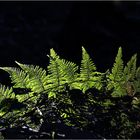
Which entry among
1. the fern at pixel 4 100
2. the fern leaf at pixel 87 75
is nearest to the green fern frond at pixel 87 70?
the fern leaf at pixel 87 75

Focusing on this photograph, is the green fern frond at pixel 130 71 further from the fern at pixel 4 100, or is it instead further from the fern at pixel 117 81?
the fern at pixel 4 100

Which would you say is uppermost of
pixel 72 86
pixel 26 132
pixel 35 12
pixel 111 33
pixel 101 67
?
pixel 35 12

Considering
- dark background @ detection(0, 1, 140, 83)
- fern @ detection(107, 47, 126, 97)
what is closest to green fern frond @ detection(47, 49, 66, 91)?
fern @ detection(107, 47, 126, 97)

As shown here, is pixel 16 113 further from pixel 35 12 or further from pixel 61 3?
pixel 61 3

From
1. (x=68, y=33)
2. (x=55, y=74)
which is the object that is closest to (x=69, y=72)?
(x=55, y=74)

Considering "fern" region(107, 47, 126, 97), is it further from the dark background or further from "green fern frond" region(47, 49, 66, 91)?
the dark background

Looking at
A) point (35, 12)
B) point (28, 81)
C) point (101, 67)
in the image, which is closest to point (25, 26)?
point (35, 12)

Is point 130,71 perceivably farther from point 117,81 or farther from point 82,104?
point 82,104

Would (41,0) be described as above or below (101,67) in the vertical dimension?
above
